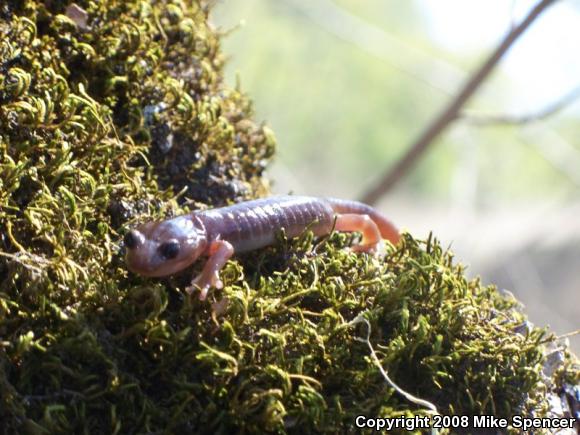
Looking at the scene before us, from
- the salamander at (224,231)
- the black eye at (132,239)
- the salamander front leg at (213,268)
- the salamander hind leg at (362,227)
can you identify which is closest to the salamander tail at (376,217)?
the salamander at (224,231)

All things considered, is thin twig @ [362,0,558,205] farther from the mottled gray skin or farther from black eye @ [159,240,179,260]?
black eye @ [159,240,179,260]

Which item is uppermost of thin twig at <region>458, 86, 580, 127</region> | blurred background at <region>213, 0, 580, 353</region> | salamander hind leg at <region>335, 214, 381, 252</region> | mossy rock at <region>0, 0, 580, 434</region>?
blurred background at <region>213, 0, 580, 353</region>

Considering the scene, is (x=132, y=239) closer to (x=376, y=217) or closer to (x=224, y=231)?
(x=224, y=231)

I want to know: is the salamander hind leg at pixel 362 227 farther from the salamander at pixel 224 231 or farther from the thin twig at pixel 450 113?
the thin twig at pixel 450 113

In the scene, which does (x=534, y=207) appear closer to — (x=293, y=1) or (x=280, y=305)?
(x=293, y=1)

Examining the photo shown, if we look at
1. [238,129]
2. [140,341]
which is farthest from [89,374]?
[238,129]

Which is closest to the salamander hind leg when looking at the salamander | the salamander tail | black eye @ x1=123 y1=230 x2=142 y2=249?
the salamander
